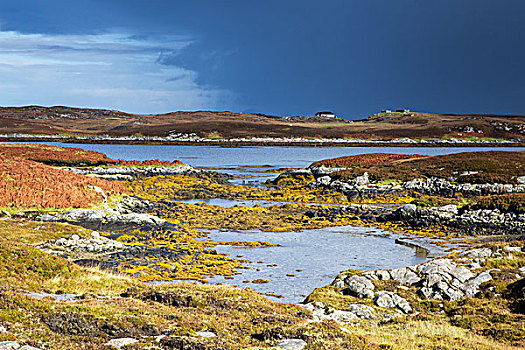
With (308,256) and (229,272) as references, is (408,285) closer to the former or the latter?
(308,256)

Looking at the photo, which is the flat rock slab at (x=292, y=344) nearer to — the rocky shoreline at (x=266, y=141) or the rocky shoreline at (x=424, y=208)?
the rocky shoreline at (x=424, y=208)

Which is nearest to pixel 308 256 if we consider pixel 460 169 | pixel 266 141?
pixel 460 169

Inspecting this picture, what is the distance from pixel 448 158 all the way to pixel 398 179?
40.7 feet

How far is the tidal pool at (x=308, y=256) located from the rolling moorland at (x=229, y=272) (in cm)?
116

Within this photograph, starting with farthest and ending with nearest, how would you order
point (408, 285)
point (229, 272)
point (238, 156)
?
point (238, 156)
point (229, 272)
point (408, 285)

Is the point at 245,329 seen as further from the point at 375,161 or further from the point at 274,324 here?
the point at 375,161

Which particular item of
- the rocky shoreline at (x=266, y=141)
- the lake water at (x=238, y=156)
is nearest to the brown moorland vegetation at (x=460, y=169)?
the lake water at (x=238, y=156)

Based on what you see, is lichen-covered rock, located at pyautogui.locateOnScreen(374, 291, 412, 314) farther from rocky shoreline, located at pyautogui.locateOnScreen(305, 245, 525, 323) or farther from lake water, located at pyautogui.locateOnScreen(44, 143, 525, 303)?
lake water, located at pyautogui.locateOnScreen(44, 143, 525, 303)

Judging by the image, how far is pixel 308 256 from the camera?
27.9 metres

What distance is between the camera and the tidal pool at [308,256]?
2241 centimetres

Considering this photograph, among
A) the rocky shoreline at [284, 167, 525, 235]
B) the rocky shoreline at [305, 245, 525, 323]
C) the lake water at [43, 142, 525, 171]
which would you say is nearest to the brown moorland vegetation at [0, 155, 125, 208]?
the rocky shoreline at [284, 167, 525, 235]

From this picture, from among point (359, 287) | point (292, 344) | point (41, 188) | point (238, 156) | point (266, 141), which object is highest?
point (266, 141)

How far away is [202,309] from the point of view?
1466 centimetres

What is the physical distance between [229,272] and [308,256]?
5.88 m
